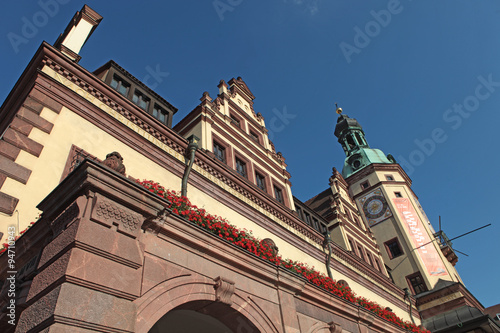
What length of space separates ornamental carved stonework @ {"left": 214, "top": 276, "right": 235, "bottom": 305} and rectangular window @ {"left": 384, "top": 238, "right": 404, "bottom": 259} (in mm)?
29575

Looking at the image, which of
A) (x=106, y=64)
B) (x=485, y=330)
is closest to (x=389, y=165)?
(x=485, y=330)

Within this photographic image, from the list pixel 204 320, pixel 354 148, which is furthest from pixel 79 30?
pixel 354 148

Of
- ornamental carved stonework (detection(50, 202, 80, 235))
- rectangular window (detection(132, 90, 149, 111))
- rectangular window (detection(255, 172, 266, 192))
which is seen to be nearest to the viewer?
ornamental carved stonework (detection(50, 202, 80, 235))

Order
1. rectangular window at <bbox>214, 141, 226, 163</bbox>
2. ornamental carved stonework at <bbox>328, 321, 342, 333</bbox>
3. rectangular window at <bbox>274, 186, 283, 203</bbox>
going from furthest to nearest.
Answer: rectangular window at <bbox>274, 186, 283, 203</bbox>
rectangular window at <bbox>214, 141, 226, 163</bbox>
ornamental carved stonework at <bbox>328, 321, 342, 333</bbox>

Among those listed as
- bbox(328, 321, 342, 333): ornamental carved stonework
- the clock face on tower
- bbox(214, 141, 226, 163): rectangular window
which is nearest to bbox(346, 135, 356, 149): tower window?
the clock face on tower

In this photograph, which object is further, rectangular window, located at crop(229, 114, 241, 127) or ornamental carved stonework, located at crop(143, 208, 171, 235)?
rectangular window, located at crop(229, 114, 241, 127)

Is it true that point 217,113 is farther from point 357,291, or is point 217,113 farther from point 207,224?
point 357,291

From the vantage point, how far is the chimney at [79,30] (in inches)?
536

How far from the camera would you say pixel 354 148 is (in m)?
48.9

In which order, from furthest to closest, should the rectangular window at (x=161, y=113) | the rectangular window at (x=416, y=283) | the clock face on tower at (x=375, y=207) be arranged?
the clock face on tower at (x=375, y=207) < the rectangular window at (x=416, y=283) < the rectangular window at (x=161, y=113)

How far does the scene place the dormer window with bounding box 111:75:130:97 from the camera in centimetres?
1393

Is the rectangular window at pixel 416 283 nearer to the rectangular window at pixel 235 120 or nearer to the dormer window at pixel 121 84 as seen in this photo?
the rectangular window at pixel 235 120

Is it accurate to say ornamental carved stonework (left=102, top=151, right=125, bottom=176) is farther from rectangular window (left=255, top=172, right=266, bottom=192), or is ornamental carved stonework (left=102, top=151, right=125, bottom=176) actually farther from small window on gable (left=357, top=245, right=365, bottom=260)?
small window on gable (left=357, top=245, right=365, bottom=260)

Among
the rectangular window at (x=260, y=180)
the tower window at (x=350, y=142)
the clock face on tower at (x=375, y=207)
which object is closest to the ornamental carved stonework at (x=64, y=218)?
the rectangular window at (x=260, y=180)
